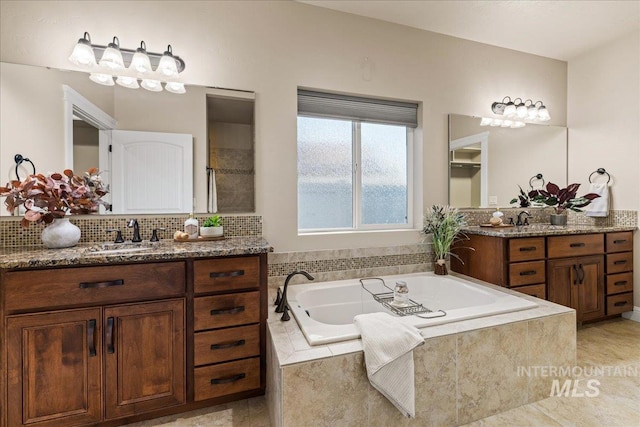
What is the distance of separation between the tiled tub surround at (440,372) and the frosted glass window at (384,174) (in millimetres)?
1314

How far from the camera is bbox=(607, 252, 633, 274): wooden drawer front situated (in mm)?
2791

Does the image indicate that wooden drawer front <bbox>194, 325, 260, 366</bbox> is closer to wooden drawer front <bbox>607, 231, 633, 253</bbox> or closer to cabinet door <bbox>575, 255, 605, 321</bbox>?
cabinet door <bbox>575, 255, 605, 321</bbox>

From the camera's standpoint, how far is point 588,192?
3.20m

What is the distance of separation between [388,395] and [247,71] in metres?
2.23

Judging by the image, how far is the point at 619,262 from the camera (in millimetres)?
2832

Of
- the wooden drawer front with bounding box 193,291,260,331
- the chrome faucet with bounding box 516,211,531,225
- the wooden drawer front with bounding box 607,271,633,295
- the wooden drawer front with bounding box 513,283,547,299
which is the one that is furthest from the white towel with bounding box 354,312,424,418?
the wooden drawer front with bounding box 607,271,633,295

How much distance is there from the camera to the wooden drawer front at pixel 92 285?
1.41m

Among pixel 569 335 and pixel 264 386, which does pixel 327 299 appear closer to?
pixel 264 386

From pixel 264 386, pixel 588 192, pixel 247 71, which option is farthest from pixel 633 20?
pixel 264 386

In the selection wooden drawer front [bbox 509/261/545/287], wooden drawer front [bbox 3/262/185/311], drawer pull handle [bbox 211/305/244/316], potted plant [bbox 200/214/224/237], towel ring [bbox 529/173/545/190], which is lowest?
drawer pull handle [bbox 211/305/244/316]

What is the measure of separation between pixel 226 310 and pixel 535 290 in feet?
7.83

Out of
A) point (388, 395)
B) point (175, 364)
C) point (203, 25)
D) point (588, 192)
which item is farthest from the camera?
point (588, 192)

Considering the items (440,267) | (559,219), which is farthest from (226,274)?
(559,219)

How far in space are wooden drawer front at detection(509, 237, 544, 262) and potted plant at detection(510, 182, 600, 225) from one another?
787 mm
